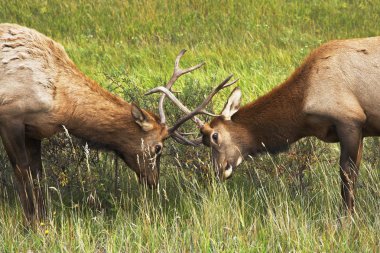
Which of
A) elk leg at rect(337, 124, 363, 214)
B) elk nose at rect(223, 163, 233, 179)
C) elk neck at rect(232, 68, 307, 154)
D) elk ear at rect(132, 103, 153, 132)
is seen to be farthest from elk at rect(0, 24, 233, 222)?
elk leg at rect(337, 124, 363, 214)

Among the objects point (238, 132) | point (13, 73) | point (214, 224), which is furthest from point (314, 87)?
point (13, 73)

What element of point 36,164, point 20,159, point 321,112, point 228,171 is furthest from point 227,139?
point 20,159

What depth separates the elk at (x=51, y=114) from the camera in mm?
8203

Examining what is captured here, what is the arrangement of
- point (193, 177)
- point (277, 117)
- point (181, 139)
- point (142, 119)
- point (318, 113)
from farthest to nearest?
point (277, 117)
point (181, 139)
point (142, 119)
point (318, 113)
point (193, 177)

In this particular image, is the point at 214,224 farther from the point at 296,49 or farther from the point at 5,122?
the point at 296,49

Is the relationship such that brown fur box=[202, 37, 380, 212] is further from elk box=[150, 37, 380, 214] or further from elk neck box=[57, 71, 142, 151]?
elk neck box=[57, 71, 142, 151]

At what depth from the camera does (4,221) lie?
26.0 ft

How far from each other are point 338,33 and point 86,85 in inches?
355

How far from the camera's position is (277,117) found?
A: 8836 mm

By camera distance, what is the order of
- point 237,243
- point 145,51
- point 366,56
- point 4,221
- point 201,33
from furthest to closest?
point 201,33, point 145,51, point 366,56, point 4,221, point 237,243

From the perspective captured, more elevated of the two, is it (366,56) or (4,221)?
(366,56)

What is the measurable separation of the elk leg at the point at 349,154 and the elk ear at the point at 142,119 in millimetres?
1716

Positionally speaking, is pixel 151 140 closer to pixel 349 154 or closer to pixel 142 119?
pixel 142 119

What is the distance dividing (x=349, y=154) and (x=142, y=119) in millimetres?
1891
